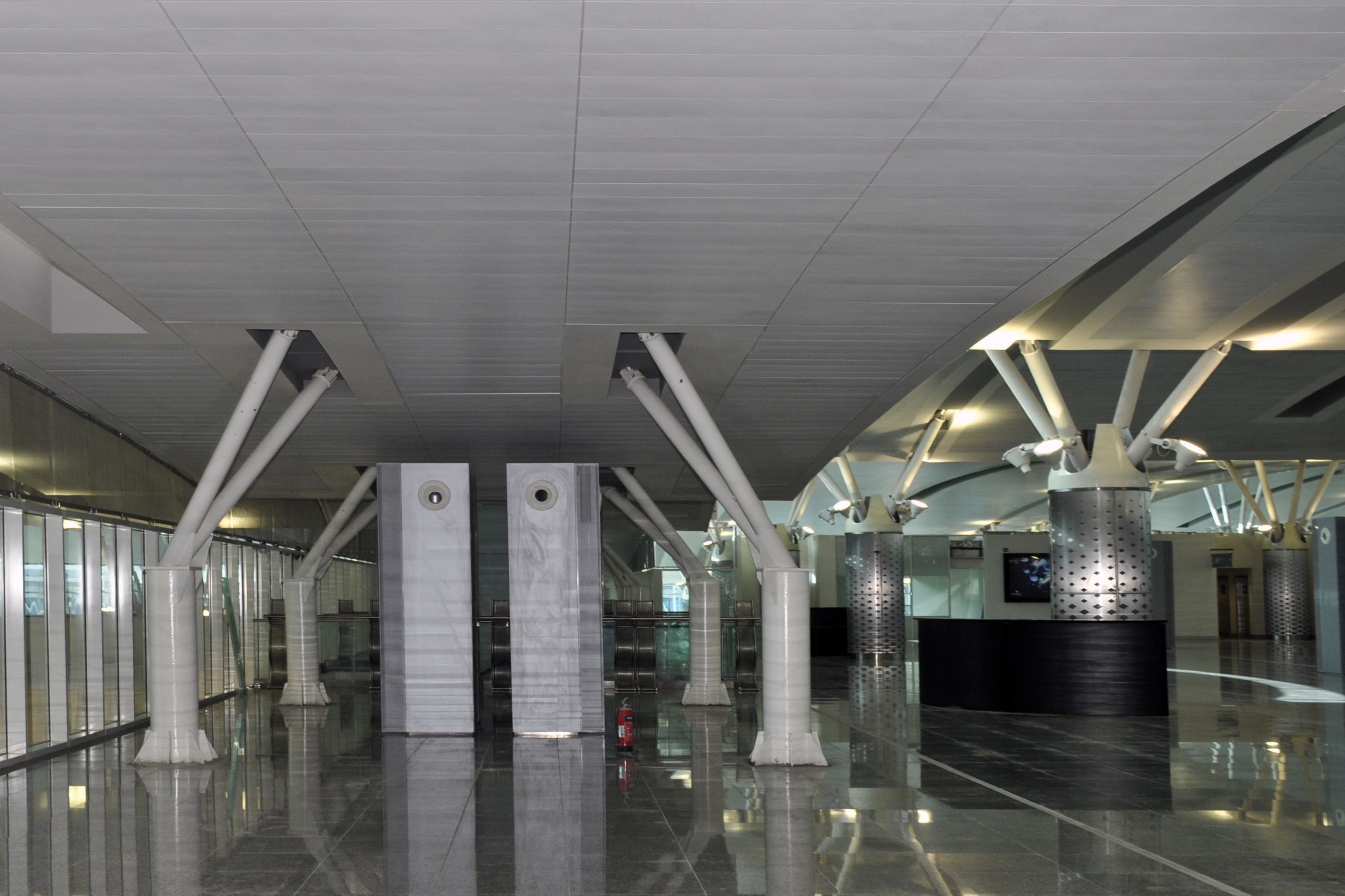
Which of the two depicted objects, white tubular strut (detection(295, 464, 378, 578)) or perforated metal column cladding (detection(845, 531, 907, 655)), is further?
perforated metal column cladding (detection(845, 531, 907, 655))

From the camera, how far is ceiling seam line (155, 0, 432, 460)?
664cm

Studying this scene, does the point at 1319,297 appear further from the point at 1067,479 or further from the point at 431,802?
the point at 431,802

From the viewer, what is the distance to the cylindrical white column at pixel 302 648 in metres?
21.6

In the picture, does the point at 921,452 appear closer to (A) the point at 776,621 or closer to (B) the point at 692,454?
(B) the point at 692,454

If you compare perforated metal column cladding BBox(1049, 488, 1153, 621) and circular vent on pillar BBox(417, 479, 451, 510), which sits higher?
circular vent on pillar BBox(417, 479, 451, 510)

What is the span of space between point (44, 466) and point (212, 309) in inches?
160

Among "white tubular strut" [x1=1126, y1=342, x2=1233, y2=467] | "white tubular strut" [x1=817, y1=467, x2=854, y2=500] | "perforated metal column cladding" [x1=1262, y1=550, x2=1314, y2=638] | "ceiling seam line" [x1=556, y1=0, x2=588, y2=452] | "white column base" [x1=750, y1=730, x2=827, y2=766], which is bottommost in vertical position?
"perforated metal column cladding" [x1=1262, y1=550, x2=1314, y2=638]

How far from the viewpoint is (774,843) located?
8742 millimetres

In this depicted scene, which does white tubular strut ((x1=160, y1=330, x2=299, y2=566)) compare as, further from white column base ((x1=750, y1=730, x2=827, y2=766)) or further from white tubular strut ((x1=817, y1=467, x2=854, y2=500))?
white tubular strut ((x1=817, y1=467, x2=854, y2=500))

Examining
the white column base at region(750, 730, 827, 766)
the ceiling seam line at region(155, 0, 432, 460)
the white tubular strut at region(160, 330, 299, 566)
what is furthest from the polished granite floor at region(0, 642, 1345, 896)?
the ceiling seam line at region(155, 0, 432, 460)

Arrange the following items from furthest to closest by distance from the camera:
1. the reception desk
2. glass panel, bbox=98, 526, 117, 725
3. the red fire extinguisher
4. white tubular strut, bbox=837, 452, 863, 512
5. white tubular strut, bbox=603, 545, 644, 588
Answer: white tubular strut, bbox=837, 452, 863, 512 → white tubular strut, bbox=603, 545, 644, 588 → the reception desk → glass panel, bbox=98, 526, 117, 725 → the red fire extinguisher

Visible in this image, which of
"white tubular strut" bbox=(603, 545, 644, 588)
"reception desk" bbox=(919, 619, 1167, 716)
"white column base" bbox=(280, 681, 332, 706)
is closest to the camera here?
"reception desk" bbox=(919, 619, 1167, 716)

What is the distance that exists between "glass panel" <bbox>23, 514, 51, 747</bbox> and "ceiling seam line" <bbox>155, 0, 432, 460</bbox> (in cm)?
279

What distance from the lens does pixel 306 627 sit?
860 inches
